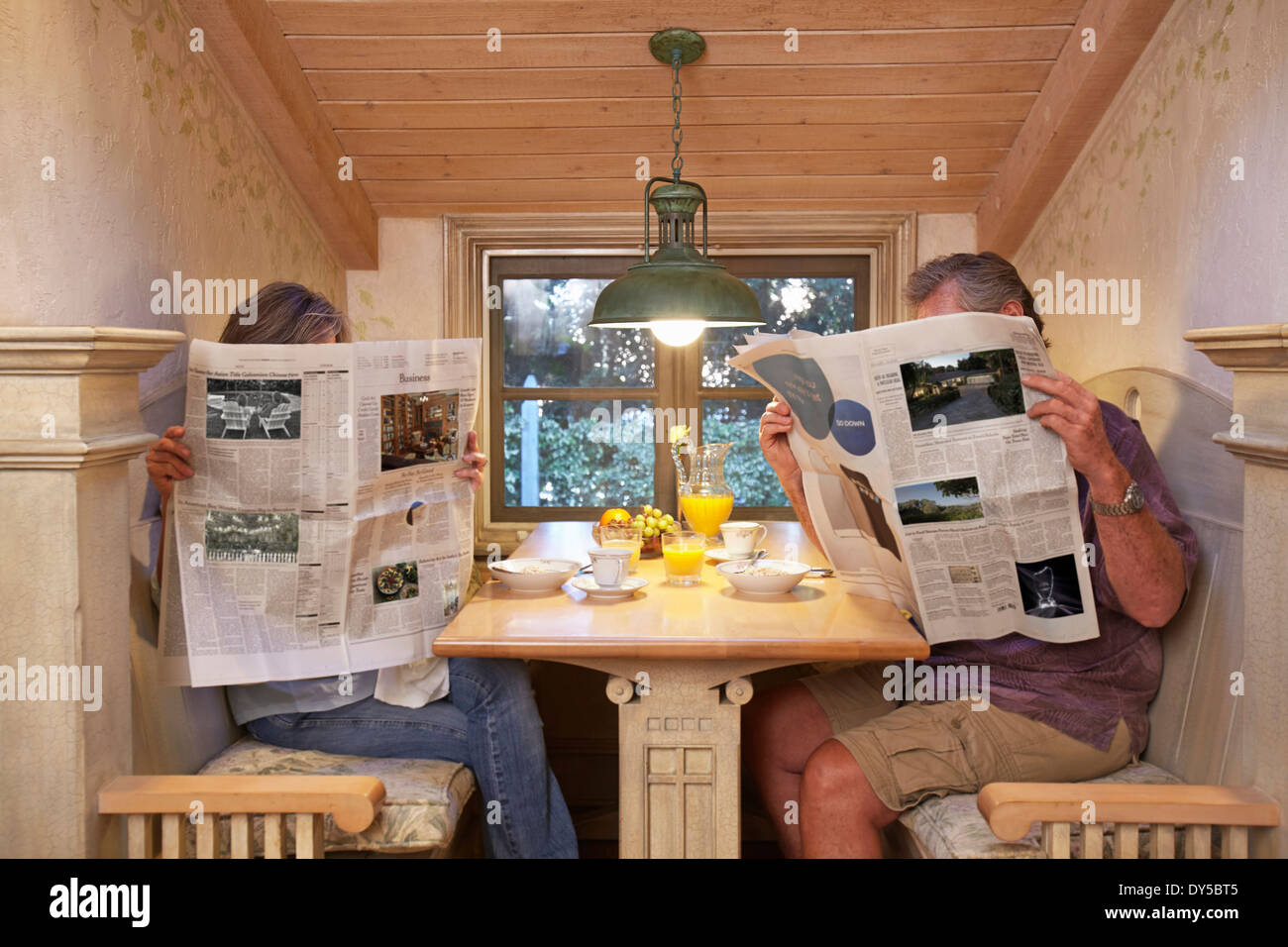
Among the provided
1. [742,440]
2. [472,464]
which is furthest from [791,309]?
[472,464]

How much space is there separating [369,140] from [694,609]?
5.78 feet

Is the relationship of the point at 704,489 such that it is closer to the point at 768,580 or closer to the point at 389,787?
the point at 768,580

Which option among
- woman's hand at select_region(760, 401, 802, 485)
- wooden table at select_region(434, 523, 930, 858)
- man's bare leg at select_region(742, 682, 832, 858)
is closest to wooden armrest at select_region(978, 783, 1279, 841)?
wooden table at select_region(434, 523, 930, 858)

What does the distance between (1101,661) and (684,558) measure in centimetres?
72

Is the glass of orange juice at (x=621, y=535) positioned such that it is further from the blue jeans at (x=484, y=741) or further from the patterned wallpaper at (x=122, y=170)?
the patterned wallpaper at (x=122, y=170)

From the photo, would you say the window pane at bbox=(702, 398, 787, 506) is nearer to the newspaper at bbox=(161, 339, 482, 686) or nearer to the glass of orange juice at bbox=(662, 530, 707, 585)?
the glass of orange juice at bbox=(662, 530, 707, 585)

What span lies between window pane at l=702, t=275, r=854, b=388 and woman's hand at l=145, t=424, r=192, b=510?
2.03m

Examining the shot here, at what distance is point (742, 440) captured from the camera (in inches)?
131

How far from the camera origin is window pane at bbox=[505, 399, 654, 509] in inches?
132

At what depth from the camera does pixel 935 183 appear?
2.96m

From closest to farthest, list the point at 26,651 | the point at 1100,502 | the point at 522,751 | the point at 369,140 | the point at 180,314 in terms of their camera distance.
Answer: the point at 26,651 → the point at 1100,502 → the point at 522,751 → the point at 180,314 → the point at 369,140
